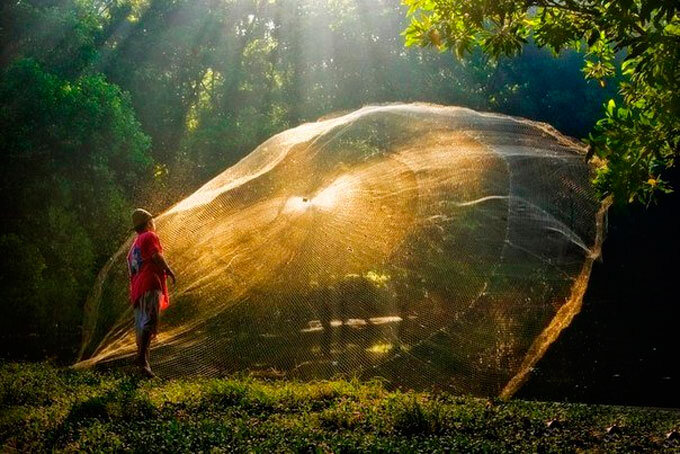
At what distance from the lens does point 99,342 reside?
433 inches

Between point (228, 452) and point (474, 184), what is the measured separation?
569 centimetres

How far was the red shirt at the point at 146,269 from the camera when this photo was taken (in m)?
10.2

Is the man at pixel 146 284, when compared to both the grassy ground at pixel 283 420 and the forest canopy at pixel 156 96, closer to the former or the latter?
the grassy ground at pixel 283 420

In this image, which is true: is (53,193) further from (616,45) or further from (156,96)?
(616,45)

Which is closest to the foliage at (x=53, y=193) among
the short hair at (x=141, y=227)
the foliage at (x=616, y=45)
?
the short hair at (x=141, y=227)

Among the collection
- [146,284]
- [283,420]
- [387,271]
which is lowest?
[283,420]

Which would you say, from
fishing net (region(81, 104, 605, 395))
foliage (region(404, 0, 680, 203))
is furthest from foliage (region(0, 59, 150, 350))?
foliage (region(404, 0, 680, 203))

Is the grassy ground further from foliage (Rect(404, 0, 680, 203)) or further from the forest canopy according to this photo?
the forest canopy

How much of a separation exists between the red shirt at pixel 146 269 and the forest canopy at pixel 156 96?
16.5 feet

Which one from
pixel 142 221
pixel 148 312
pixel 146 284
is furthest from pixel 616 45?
pixel 148 312

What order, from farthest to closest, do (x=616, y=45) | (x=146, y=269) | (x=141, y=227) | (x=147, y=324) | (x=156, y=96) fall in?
(x=156, y=96), (x=141, y=227), (x=146, y=269), (x=147, y=324), (x=616, y=45)

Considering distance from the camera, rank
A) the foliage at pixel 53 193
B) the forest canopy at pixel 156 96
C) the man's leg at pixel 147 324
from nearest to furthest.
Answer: the man's leg at pixel 147 324, the foliage at pixel 53 193, the forest canopy at pixel 156 96

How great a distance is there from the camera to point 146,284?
1016 cm

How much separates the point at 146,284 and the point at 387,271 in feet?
11.2
